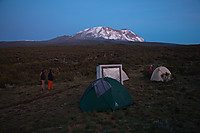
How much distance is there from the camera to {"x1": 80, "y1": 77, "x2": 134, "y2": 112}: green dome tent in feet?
20.6

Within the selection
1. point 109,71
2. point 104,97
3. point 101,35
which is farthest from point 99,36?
point 104,97

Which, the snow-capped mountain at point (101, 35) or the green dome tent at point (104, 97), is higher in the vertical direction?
the snow-capped mountain at point (101, 35)

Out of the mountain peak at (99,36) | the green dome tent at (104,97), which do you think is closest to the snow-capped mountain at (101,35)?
the mountain peak at (99,36)

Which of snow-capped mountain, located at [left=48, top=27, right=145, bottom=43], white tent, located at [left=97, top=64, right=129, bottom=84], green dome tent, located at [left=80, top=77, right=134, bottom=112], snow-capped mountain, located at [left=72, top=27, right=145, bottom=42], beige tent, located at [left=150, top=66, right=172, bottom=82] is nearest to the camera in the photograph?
green dome tent, located at [left=80, top=77, right=134, bottom=112]

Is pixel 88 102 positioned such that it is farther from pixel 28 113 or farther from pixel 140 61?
pixel 140 61

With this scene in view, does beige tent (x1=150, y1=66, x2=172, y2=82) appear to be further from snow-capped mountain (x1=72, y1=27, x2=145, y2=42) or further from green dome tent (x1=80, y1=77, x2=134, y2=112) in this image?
snow-capped mountain (x1=72, y1=27, x2=145, y2=42)

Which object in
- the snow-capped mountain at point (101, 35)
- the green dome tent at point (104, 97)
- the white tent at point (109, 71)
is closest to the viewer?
the green dome tent at point (104, 97)

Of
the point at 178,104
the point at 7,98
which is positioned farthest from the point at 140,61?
the point at 7,98

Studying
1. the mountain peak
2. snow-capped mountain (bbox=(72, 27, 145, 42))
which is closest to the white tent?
the mountain peak

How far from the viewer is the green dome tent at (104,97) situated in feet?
20.6

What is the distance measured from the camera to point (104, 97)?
635cm

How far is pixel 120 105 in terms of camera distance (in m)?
6.48

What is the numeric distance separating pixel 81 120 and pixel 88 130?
3.22ft

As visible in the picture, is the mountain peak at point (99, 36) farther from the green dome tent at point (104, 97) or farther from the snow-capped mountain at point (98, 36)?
the green dome tent at point (104, 97)
